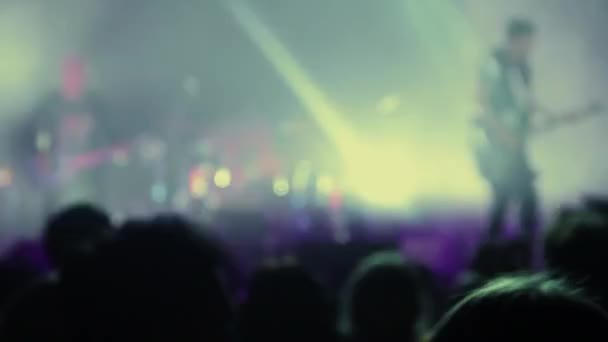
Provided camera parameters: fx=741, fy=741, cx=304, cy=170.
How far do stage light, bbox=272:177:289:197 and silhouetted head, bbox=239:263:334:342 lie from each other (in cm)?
604

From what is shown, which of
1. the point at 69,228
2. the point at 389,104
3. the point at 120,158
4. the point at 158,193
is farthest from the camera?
the point at 120,158

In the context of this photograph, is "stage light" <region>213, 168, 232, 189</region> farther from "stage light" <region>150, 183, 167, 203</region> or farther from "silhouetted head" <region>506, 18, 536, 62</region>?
"silhouetted head" <region>506, 18, 536, 62</region>

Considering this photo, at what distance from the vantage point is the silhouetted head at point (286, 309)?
2400mm

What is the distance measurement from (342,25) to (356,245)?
5847 millimetres

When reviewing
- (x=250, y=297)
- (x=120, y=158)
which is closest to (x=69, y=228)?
(x=250, y=297)

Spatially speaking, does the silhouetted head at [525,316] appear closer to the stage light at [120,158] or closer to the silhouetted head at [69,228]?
the silhouetted head at [69,228]

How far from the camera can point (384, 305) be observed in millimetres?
2535

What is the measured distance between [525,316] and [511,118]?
540cm

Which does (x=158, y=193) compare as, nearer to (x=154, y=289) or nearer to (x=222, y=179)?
(x=222, y=179)

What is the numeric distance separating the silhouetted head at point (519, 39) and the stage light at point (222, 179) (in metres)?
5.54

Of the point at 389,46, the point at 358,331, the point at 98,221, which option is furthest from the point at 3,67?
the point at 358,331

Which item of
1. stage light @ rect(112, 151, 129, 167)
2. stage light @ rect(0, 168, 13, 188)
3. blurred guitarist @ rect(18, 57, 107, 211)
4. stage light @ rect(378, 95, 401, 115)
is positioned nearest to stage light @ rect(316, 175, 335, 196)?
stage light @ rect(378, 95, 401, 115)

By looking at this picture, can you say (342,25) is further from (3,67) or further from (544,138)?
(3,67)

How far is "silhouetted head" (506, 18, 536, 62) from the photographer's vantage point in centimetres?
582
